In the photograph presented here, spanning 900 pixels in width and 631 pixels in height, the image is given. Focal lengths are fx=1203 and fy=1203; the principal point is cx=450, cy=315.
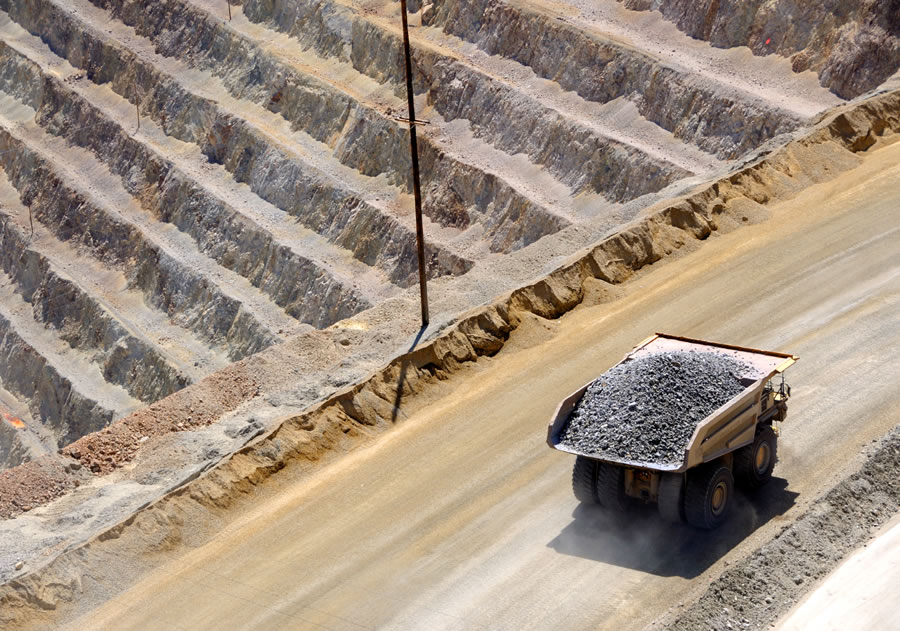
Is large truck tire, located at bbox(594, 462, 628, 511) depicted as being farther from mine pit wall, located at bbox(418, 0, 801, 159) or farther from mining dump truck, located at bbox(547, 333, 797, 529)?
mine pit wall, located at bbox(418, 0, 801, 159)

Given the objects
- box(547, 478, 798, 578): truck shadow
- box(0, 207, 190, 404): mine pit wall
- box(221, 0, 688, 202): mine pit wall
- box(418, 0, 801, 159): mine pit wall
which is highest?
box(418, 0, 801, 159): mine pit wall

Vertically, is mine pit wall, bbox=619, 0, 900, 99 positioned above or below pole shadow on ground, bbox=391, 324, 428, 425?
above

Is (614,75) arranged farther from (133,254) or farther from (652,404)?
(652,404)

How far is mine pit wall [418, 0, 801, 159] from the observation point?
39.0 metres

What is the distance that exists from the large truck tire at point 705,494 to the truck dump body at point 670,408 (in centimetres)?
41

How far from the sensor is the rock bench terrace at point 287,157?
4225 cm

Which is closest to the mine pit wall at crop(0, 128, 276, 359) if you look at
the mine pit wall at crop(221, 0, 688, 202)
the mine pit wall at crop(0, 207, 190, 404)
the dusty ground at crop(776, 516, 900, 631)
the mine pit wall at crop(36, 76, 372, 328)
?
the mine pit wall at crop(36, 76, 372, 328)

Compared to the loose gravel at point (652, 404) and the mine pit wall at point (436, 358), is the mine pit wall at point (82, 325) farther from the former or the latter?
the loose gravel at point (652, 404)

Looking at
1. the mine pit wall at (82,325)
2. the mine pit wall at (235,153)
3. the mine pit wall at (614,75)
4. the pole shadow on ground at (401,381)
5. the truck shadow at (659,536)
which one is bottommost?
the mine pit wall at (82,325)

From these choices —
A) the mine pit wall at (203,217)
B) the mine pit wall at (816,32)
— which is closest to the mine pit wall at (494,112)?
the mine pit wall at (816,32)

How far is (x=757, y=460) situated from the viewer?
17.4 meters

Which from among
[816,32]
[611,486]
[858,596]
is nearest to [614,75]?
[816,32]

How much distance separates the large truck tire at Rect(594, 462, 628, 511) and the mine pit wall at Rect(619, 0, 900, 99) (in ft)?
81.6

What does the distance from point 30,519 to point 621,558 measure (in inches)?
371
